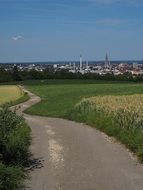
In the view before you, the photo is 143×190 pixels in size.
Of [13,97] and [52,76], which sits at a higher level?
[13,97]

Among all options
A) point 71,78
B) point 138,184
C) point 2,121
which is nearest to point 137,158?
point 138,184

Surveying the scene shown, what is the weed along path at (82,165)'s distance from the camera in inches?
555

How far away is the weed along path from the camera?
46.2ft

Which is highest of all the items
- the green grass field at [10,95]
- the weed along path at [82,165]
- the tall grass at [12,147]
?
the tall grass at [12,147]

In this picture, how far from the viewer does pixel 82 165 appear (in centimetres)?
1680

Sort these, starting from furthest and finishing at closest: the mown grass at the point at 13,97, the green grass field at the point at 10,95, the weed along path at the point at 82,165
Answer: the green grass field at the point at 10,95 < the mown grass at the point at 13,97 < the weed along path at the point at 82,165

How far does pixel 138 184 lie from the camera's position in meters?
14.0

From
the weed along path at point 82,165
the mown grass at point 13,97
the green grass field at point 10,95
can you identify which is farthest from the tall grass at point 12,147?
the green grass field at point 10,95

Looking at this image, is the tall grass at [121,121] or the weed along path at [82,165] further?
the tall grass at [121,121]

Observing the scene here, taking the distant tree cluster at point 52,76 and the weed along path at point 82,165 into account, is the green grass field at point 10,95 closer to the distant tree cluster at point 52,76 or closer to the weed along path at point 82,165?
the weed along path at point 82,165

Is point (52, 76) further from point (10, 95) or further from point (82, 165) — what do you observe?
point (82, 165)

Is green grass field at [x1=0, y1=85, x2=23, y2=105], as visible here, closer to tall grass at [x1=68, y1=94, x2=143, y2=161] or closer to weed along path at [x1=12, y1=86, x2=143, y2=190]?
tall grass at [x1=68, y1=94, x2=143, y2=161]

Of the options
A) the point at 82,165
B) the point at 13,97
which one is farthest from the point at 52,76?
the point at 82,165

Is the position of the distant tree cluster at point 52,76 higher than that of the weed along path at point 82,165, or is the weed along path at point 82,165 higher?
the weed along path at point 82,165
